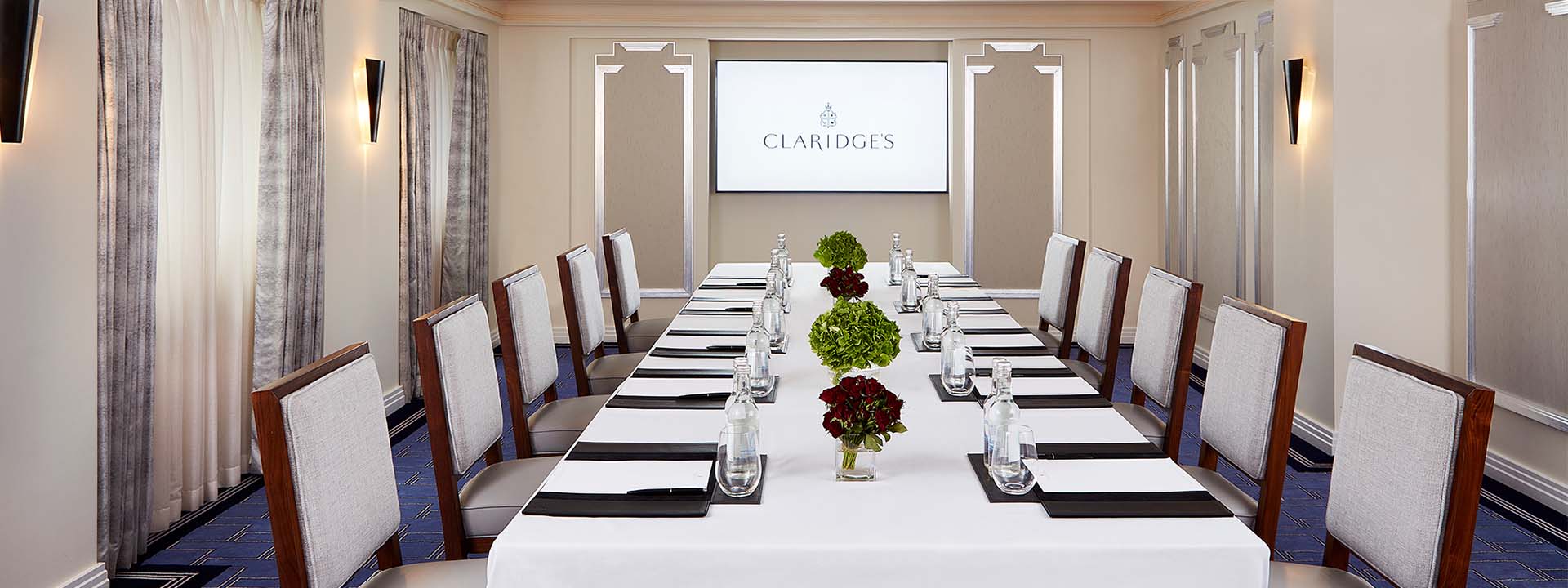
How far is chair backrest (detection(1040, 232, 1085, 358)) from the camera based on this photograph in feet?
14.1

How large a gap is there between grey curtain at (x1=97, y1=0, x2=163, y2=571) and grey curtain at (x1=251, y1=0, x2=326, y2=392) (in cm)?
69

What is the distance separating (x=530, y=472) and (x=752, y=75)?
17.3ft

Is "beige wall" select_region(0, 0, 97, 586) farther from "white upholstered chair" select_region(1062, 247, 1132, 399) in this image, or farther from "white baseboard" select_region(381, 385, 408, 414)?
"white upholstered chair" select_region(1062, 247, 1132, 399)

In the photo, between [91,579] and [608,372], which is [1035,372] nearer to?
[608,372]

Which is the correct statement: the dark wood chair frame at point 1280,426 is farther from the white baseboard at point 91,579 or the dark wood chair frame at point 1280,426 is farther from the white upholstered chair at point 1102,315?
the white baseboard at point 91,579

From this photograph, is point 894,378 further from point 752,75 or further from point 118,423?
point 752,75

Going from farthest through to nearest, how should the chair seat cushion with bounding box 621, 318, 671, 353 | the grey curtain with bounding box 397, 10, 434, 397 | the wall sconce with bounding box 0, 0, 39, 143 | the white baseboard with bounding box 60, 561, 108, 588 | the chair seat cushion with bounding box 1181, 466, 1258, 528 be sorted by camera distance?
1. the grey curtain with bounding box 397, 10, 434, 397
2. the chair seat cushion with bounding box 621, 318, 671, 353
3. the white baseboard with bounding box 60, 561, 108, 588
4. the wall sconce with bounding box 0, 0, 39, 143
5. the chair seat cushion with bounding box 1181, 466, 1258, 528

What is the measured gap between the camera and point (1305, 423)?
15.5 ft

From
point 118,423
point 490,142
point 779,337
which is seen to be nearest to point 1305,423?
point 779,337

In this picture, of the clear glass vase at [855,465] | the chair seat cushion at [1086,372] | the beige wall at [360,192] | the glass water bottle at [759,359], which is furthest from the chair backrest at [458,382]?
the beige wall at [360,192]

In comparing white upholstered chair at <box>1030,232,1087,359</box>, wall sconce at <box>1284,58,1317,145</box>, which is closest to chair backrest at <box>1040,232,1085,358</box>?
white upholstered chair at <box>1030,232,1087,359</box>

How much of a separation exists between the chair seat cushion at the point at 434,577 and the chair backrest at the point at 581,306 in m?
1.61

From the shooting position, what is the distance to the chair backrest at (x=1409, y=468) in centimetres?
165

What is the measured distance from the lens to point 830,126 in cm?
762
